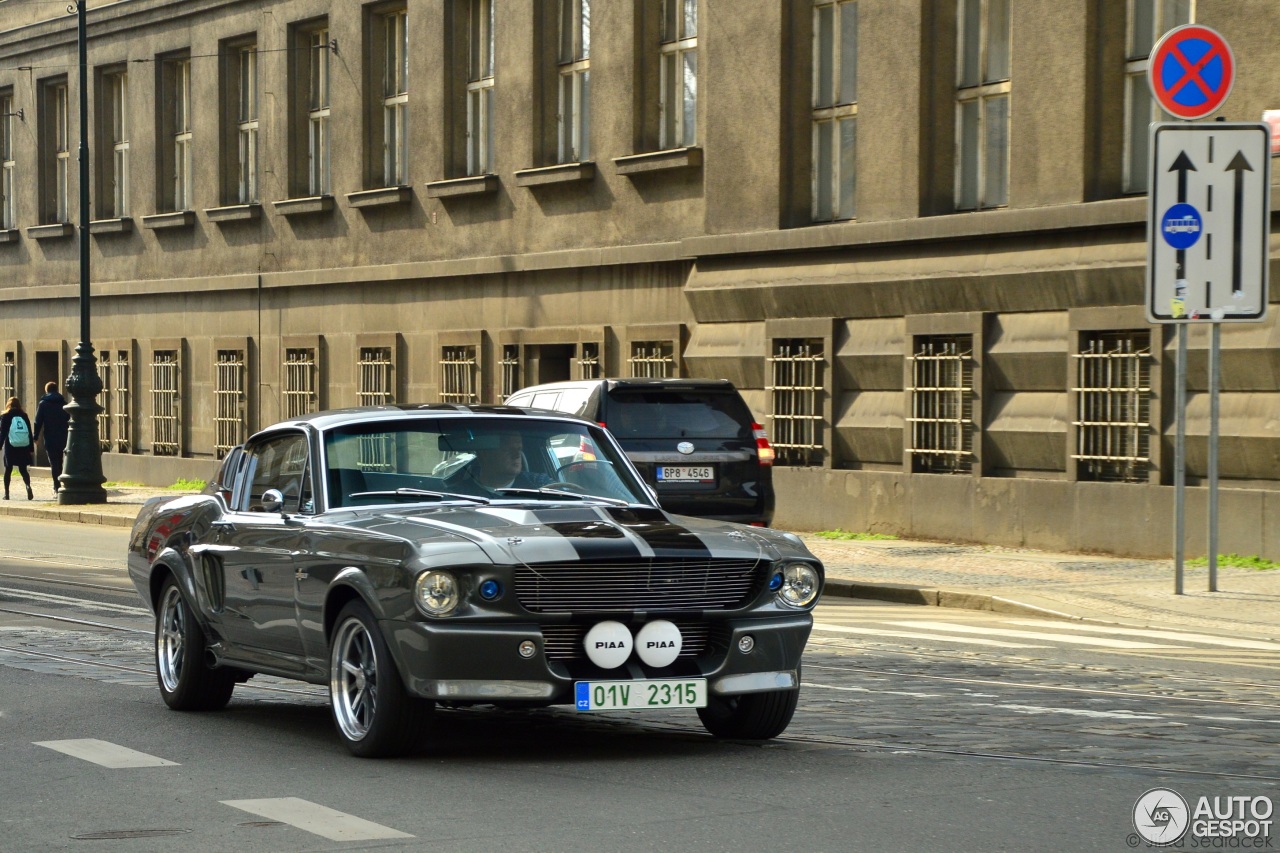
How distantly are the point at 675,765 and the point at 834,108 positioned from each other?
1697 cm

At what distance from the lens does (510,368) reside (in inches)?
1143

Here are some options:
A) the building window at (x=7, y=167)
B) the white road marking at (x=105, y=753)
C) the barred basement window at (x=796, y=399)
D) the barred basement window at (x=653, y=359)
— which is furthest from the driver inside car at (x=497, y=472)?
the building window at (x=7, y=167)

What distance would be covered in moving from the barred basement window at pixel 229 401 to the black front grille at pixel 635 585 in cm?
2709

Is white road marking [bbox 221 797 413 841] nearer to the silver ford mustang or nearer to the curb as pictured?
the silver ford mustang

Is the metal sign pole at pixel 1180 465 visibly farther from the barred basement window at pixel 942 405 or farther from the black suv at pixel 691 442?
the barred basement window at pixel 942 405

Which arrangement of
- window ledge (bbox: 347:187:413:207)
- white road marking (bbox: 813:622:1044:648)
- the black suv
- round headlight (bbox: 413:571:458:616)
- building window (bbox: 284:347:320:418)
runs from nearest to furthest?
1. round headlight (bbox: 413:571:458:616)
2. white road marking (bbox: 813:622:1044:648)
3. the black suv
4. window ledge (bbox: 347:187:413:207)
5. building window (bbox: 284:347:320:418)

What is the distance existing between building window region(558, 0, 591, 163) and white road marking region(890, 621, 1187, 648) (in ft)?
45.6

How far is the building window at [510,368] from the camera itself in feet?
94.8

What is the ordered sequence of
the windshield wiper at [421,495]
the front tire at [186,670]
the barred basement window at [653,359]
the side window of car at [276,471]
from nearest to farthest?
the windshield wiper at [421,495], the side window of car at [276,471], the front tire at [186,670], the barred basement window at [653,359]

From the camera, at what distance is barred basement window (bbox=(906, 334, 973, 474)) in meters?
22.2

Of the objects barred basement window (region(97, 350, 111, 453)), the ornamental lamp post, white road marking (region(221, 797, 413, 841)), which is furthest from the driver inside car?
barred basement window (region(97, 350, 111, 453))

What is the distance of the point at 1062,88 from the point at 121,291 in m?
21.4

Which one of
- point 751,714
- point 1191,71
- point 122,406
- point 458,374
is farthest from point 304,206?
point 751,714

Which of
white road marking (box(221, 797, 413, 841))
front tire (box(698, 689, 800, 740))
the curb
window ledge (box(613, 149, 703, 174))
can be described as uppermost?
window ledge (box(613, 149, 703, 174))
